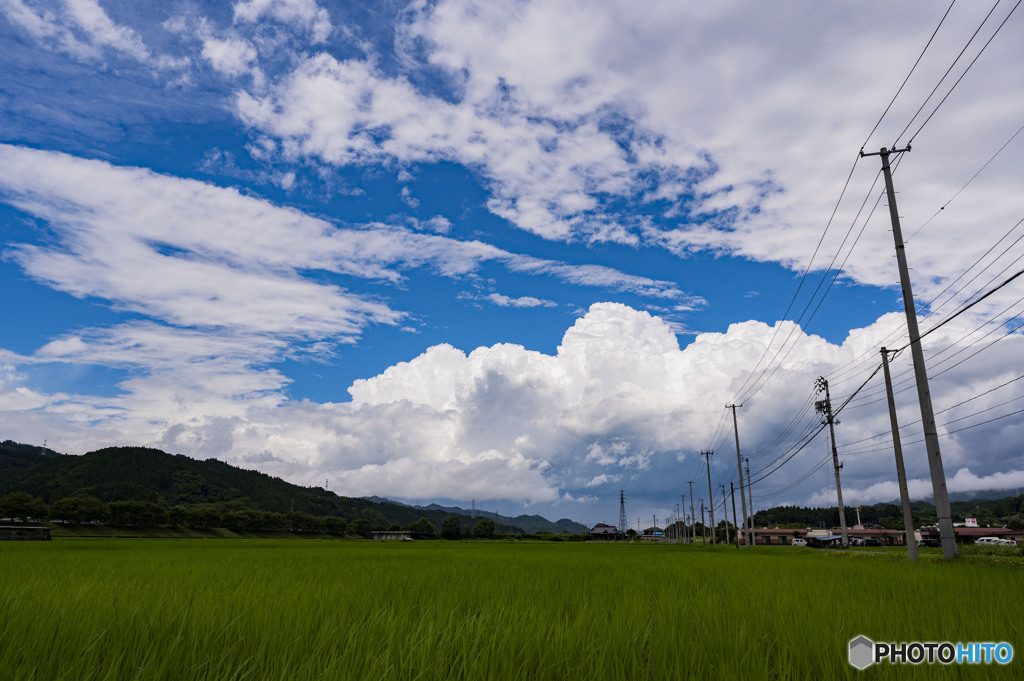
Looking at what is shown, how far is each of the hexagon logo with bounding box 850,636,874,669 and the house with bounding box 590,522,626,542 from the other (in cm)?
16122

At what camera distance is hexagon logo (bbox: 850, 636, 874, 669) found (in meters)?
3.56

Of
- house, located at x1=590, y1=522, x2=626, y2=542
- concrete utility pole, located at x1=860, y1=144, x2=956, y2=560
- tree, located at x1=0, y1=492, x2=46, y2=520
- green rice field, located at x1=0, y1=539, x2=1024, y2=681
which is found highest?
concrete utility pole, located at x1=860, y1=144, x2=956, y2=560

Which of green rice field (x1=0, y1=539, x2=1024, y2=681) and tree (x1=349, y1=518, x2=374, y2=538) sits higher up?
green rice field (x1=0, y1=539, x2=1024, y2=681)

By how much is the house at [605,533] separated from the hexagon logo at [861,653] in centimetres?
16122

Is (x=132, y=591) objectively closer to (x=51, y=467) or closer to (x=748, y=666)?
(x=748, y=666)

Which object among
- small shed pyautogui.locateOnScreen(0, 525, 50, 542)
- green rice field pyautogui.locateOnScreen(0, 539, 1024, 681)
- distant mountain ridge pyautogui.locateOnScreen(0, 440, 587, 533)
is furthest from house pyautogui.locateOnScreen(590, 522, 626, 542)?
green rice field pyautogui.locateOnScreen(0, 539, 1024, 681)

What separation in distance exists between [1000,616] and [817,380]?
56067 millimetres

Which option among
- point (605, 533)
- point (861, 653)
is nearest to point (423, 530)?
point (605, 533)

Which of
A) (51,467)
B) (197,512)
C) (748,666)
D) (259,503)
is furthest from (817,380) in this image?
(51,467)

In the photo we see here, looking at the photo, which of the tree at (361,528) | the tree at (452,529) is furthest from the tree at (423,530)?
the tree at (361,528)

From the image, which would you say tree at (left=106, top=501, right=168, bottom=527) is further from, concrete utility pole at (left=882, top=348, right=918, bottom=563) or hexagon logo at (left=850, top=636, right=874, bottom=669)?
hexagon logo at (left=850, top=636, right=874, bottom=669)

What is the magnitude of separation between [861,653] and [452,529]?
450 feet

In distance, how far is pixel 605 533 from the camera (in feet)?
547

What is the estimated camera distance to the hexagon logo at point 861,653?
3.56m
